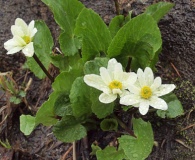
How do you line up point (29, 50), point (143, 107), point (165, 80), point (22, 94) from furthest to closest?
point (22, 94) → point (165, 80) → point (29, 50) → point (143, 107)

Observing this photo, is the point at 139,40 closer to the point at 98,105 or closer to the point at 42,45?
the point at 98,105

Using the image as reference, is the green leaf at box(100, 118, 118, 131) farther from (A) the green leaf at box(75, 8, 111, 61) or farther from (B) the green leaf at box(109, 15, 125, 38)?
(B) the green leaf at box(109, 15, 125, 38)

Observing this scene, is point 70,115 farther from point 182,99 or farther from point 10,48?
point 182,99

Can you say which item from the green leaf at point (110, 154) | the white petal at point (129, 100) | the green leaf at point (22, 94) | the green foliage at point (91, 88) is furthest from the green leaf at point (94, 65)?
the green leaf at point (22, 94)

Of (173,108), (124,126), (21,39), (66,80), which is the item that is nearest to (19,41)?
(21,39)

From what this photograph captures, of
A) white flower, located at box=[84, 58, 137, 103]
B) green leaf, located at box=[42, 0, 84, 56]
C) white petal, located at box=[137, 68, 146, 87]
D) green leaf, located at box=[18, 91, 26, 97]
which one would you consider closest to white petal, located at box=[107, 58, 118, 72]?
white flower, located at box=[84, 58, 137, 103]

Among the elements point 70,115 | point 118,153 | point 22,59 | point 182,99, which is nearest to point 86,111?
point 70,115
